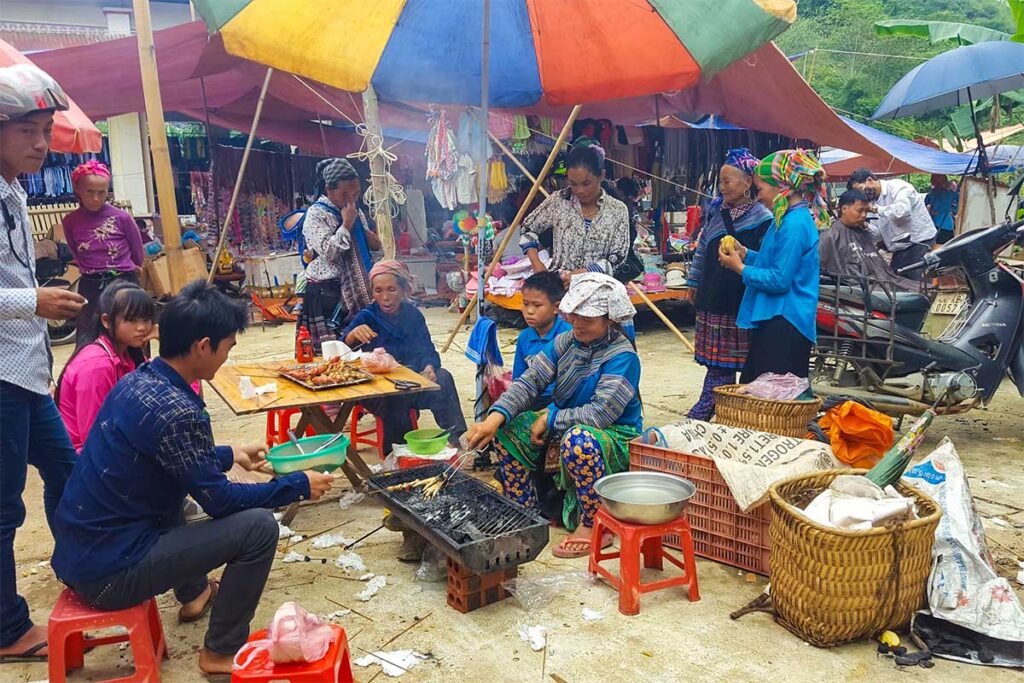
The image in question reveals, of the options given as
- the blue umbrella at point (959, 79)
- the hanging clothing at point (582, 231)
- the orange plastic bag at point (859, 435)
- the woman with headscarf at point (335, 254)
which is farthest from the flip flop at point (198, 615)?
the blue umbrella at point (959, 79)

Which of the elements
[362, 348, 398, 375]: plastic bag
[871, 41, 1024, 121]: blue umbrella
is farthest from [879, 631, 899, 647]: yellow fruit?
[871, 41, 1024, 121]: blue umbrella

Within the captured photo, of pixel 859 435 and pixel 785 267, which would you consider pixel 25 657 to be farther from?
pixel 785 267

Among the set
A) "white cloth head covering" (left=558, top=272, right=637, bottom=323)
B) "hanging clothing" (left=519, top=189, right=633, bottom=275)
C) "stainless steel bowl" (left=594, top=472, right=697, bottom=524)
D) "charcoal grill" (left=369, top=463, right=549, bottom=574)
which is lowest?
"charcoal grill" (left=369, top=463, right=549, bottom=574)

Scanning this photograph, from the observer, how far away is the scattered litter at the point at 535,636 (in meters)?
2.88

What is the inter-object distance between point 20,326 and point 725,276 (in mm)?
3803

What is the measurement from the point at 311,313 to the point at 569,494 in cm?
252

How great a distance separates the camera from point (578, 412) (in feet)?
12.1

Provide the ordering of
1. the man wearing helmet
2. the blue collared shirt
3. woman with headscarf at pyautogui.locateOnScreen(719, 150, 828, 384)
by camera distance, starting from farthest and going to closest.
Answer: woman with headscarf at pyautogui.locateOnScreen(719, 150, 828, 384), the man wearing helmet, the blue collared shirt

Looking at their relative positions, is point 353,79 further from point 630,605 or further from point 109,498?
point 630,605

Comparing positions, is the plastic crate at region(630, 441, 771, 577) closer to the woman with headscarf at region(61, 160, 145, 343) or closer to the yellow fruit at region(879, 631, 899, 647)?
the yellow fruit at region(879, 631, 899, 647)

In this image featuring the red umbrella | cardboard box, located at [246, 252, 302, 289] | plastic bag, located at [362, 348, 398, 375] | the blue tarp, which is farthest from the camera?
the blue tarp

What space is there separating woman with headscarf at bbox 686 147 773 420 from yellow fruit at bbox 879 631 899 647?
1.97 metres

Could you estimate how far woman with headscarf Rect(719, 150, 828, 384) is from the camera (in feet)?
13.6

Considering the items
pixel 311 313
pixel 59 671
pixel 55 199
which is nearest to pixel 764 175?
pixel 311 313
